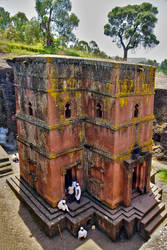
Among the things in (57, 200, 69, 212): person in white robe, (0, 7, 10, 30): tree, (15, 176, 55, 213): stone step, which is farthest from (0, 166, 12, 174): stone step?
(0, 7, 10, 30): tree

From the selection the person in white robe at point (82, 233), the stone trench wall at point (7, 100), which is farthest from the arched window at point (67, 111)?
the stone trench wall at point (7, 100)

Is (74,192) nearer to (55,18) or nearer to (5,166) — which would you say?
(5,166)

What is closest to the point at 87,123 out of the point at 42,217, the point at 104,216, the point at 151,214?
the point at 104,216

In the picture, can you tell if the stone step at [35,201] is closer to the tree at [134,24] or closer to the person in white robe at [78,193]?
the person in white robe at [78,193]

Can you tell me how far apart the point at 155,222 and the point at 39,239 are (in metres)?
5.97

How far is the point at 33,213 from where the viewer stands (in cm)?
1130

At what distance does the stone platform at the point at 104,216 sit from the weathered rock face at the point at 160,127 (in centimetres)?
858

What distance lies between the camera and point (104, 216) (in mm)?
10734

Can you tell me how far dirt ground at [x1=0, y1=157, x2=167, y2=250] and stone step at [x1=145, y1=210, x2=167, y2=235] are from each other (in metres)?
0.35

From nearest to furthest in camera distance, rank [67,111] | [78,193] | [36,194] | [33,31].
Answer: [67,111]
[78,193]
[36,194]
[33,31]

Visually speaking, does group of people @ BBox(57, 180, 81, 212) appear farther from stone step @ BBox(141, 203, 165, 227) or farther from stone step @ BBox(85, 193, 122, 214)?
stone step @ BBox(141, 203, 165, 227)

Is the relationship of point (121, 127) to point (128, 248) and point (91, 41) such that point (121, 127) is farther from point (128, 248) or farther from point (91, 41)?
point (91, 41)

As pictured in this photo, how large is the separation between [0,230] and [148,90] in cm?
1060

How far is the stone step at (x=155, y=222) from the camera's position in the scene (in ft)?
34.2
